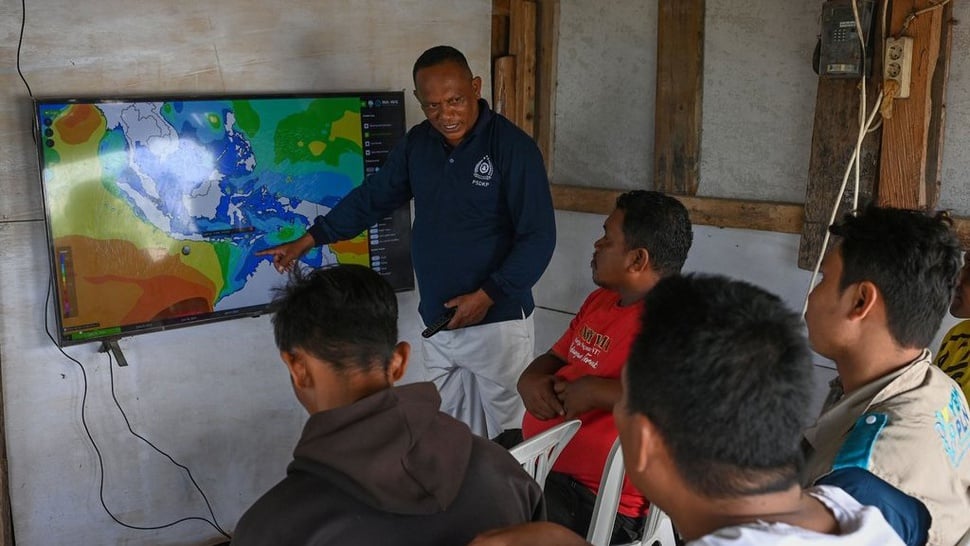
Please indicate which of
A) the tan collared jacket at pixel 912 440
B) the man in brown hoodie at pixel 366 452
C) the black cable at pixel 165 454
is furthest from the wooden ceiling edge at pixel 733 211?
the man in brown hoodie at pixel 366 452

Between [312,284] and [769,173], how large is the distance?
2340 mm

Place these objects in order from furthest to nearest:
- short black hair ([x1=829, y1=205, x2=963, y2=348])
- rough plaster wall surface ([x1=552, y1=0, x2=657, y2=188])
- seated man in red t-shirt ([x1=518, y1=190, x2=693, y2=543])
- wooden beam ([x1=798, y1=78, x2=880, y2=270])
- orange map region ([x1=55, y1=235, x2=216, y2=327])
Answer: rough plaster wall surface ([x1=552, y1=0, x2=657, y2=188]) → wooden beam ([x1=798, y1=78, x2=880, y2=270]) → orange map region ([x1=55, y1=235, x2=216, y2=327]) → seated man in red t-shirt ([x1=518, y1=190, x2=693, y2=543]) → short black hair ([x1=829, y1=205, x2=963, y2=348])

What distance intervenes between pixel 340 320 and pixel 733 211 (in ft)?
7.63

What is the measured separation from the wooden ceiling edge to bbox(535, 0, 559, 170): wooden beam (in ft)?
1.13

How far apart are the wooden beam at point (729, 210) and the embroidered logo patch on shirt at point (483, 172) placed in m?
0.97

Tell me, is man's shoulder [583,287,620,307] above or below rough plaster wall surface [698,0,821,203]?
below

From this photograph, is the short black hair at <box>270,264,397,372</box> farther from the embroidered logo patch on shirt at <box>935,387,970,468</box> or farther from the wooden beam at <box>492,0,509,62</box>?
the wooden beam at <box>492,0,509,62</box>

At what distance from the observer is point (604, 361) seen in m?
2.20

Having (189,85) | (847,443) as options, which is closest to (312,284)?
(847,443)

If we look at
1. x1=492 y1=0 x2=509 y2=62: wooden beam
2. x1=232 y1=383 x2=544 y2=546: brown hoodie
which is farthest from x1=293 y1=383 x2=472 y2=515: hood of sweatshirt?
x1=492 y1=0 x2=509 y2=62: wooden beam

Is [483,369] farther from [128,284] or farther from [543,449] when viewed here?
[128,284]

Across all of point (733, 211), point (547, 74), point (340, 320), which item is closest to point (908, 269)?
point (340, 320)

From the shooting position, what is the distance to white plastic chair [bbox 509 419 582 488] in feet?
6.28

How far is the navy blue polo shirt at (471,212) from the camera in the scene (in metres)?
2.84
